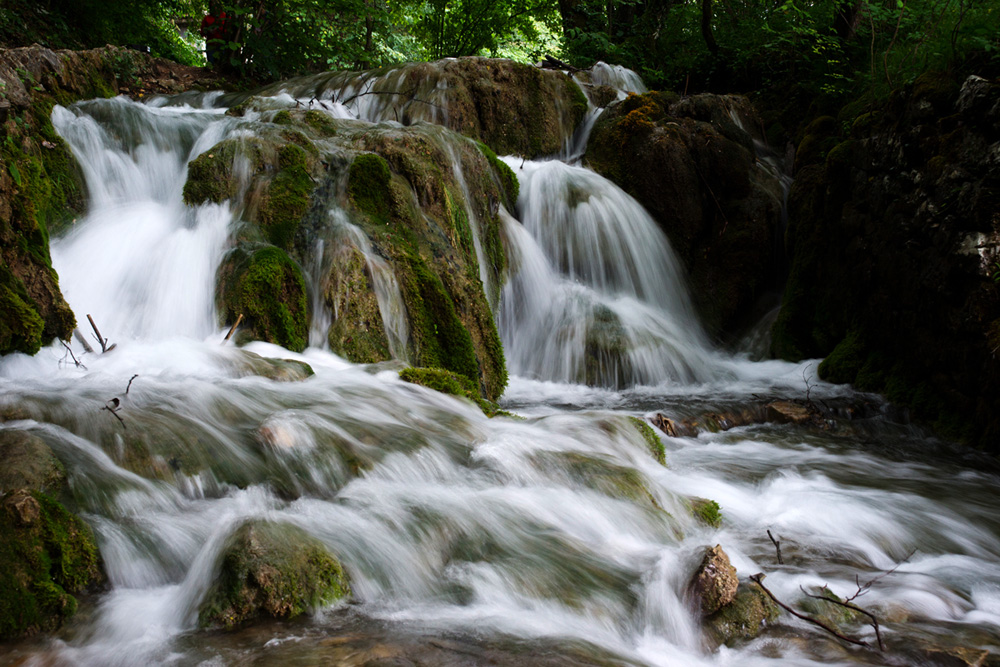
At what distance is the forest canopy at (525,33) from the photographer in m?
10.6

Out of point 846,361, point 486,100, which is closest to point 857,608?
point 846,361

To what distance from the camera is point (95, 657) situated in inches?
84.1

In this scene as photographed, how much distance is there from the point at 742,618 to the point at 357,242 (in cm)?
436

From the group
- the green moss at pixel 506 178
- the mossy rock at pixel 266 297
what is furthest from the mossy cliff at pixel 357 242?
the green moss at pixel 506 178

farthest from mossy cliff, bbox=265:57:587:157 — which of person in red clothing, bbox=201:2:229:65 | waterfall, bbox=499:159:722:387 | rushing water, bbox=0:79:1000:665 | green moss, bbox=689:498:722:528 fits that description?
green moss, bbox=689:498:722:528

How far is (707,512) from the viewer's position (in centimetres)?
375

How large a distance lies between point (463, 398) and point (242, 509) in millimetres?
2075

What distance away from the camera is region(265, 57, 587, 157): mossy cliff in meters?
10.3

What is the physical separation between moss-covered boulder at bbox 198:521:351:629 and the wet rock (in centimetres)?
132

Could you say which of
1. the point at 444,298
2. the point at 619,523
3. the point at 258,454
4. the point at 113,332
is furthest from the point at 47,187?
the point at 619,523

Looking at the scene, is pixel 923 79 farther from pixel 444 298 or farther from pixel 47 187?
pixel 47 187

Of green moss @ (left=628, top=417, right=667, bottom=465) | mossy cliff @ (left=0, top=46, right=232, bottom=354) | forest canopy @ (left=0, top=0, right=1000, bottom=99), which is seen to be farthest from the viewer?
forest canopy @ (left=0, top=0, right=1000, bottom=99)

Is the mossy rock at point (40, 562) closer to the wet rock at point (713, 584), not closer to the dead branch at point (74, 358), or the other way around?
the dead branch at point (74, 358)

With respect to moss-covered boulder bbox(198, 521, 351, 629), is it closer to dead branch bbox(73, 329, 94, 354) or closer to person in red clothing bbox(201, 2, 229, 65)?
dead branch bbox(73, 329, 94, 354)
